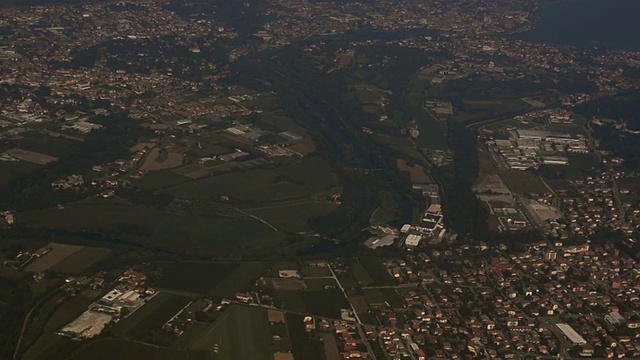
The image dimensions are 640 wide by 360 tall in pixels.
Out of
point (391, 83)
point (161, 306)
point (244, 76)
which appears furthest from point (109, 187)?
point (391, 83)

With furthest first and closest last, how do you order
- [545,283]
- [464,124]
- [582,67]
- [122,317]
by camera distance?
[582,67], [464,124], [545,283], [122,317]

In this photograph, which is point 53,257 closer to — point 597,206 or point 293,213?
point 293,213

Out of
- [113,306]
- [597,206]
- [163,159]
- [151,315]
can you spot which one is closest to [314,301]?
[151,315]

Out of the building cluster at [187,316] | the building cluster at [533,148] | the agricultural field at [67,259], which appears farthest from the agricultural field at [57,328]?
the building cluster at [533,148]

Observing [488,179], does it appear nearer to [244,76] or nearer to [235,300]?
[235,300]

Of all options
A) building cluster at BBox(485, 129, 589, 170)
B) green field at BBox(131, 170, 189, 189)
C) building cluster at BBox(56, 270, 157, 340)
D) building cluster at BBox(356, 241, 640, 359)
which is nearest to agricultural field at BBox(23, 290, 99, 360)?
building cluster at BBox(56, 270, 157, 340)

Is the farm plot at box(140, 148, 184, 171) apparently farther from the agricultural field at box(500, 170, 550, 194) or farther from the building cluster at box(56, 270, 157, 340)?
the agricultural field at box(500, 170, 550, 194)
